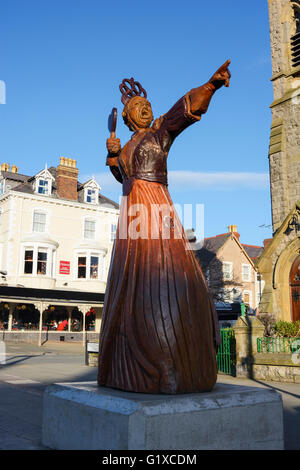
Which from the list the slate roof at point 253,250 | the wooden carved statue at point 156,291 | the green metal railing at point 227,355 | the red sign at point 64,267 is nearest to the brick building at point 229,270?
the slate roof at point 253,250

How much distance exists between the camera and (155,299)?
3.83m

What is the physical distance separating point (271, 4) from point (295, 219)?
11636 millimetres

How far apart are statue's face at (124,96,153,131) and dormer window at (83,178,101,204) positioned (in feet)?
94.3

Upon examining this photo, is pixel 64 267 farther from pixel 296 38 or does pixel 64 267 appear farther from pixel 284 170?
pixel 296 38

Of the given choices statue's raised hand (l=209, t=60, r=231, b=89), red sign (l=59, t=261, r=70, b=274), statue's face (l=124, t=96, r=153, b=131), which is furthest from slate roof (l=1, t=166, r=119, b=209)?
statue's raised hand (l=209, t=60, r=231, b=89)

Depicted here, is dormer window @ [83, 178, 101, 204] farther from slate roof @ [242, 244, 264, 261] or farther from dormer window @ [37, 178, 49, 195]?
slate roof @ [242, 244, 264, 261]

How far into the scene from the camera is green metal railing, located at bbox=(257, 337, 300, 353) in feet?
36.1

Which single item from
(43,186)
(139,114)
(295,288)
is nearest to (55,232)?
(43,186)

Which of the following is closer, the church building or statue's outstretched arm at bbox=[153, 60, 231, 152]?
statue's outstretched arm at bbox=[153, 60, 231, 152]

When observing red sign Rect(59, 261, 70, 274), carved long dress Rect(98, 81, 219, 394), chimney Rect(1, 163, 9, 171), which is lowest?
carved long dress Rect(98, 81, 219, 394)

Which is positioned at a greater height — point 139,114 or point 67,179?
point 67,179

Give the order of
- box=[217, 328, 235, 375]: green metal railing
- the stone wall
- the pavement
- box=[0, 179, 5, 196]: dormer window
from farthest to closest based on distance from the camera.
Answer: box=[0, 179, 5, 196]: dormer window < box=[217, 328, 235, 375]: green metal railing < the stone wall < the pavement

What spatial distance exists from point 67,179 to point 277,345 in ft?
79.7

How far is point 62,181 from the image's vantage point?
106 feet
